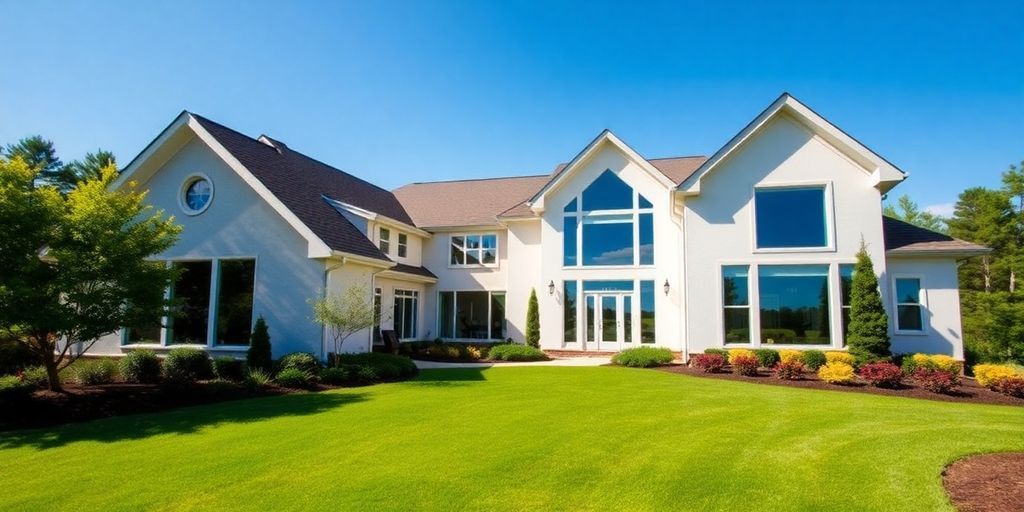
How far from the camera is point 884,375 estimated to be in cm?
1297

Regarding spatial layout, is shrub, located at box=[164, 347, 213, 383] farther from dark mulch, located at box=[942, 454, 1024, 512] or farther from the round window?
dark mulch, located at box=[942, 454, 1024, 512]

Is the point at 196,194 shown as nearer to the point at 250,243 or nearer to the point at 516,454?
the point at 250,243

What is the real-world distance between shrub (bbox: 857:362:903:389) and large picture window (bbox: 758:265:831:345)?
14.3ft

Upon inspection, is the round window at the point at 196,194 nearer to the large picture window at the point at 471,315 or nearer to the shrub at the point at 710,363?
the large picture window at the point at 471,315

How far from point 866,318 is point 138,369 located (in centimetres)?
2125

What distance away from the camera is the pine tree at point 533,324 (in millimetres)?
22688

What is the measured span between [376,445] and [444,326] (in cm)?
1813

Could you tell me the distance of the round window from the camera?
17625 mm

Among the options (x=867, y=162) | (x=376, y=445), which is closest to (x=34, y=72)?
(x=376, y=445)

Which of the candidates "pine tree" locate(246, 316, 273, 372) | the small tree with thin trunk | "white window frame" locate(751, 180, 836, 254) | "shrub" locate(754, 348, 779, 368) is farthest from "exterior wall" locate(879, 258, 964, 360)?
"pine tree" locate(246, 316, 273, 372)

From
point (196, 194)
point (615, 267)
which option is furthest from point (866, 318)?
point (196, 194)

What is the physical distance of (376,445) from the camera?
764 centimetres

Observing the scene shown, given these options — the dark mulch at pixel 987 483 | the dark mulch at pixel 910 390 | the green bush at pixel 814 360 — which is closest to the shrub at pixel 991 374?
the dark mulch at pixel 910 390

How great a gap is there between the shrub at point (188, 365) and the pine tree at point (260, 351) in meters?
1.21
